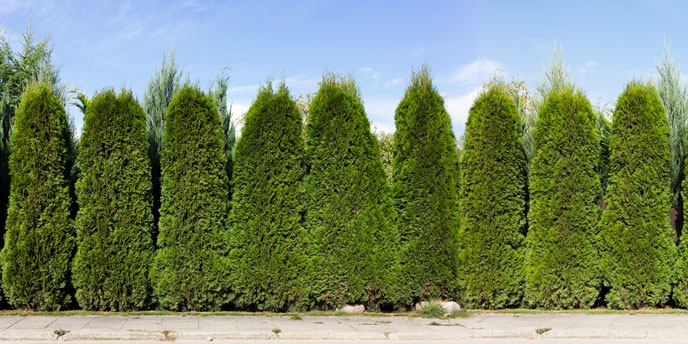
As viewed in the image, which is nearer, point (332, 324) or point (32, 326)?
point (32, 326)

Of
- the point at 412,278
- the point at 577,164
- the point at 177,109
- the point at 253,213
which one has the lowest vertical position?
the point at 412,278

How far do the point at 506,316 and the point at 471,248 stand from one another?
1.40 meters

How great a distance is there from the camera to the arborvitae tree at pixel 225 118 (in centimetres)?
1170

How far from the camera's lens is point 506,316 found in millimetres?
10281

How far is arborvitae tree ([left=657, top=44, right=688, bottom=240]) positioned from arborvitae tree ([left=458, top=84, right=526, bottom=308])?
3531 millimetres

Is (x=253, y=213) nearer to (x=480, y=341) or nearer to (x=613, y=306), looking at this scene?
(x=480, y=341)

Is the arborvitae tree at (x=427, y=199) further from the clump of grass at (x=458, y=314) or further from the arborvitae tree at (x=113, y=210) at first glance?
the arborvitae tree at (x=113, y=210)

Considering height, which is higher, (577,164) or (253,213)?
(577,164)

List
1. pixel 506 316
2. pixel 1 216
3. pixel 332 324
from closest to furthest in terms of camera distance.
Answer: pixel 332 324 → pixel 506 316 → pixel 1 216

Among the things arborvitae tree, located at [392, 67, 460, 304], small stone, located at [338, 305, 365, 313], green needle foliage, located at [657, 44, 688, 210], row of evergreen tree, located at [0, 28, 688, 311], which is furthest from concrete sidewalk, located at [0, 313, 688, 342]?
green needle foliage, located at [657, 44, 688, 210]

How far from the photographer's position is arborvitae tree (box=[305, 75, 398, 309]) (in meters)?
10.5

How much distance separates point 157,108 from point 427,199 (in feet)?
18.4

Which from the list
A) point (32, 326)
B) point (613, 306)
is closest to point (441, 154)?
point (613, 306)

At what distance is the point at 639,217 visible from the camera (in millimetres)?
11078
